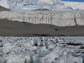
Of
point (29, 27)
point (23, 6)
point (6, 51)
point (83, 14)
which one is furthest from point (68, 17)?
point (6, 51)

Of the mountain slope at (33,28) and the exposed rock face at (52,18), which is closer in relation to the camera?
the mountain slope at (33,28)

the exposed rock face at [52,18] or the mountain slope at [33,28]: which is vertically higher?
the exposed rock face at [52,18]

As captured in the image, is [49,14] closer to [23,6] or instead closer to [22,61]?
[23,6]

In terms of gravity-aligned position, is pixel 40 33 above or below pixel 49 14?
below

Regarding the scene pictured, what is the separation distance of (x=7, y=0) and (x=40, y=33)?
1016cm

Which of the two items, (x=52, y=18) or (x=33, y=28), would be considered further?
(x=52, y=18)

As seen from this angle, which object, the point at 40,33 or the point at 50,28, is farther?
the point at 50,28

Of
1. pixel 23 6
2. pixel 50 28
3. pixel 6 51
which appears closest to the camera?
pixel 6 51

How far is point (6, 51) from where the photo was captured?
260 cm

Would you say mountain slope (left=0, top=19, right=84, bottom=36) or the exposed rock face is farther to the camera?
the exposed rock face

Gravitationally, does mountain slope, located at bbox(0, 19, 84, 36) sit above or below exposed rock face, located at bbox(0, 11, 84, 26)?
below

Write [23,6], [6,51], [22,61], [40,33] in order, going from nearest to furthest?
[22,61] < [6,51] < [40,33] < [23,6]

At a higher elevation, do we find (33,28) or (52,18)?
(52,18)

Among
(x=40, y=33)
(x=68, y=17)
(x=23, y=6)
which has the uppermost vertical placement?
(x=23, y=6)
